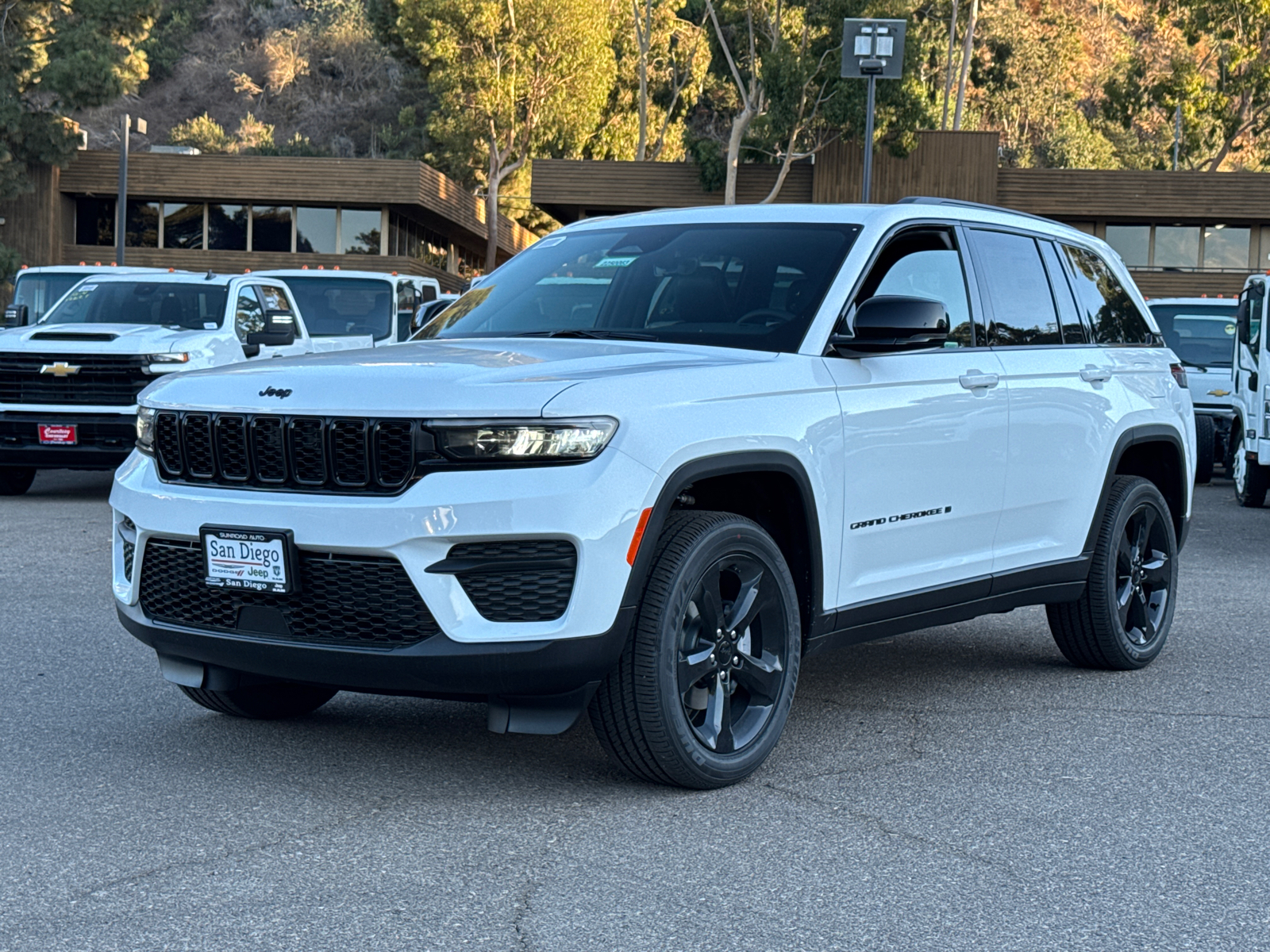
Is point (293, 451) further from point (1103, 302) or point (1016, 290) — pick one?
point (1103, 302)

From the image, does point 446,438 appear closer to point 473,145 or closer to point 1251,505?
point 1251,505

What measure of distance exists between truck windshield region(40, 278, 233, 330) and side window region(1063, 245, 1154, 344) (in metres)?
9.90

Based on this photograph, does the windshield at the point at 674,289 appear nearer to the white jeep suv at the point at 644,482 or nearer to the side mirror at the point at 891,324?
the white jeep suv at the point at 644,482

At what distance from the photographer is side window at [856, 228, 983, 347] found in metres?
5.99

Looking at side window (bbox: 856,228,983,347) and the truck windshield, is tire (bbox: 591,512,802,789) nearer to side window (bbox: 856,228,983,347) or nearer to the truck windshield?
side window (bbox: 856,228,983,347)

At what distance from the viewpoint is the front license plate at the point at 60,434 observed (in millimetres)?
13797

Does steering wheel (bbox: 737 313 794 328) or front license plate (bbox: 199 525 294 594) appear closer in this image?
front license plate (bbox: 199 525 294 594)

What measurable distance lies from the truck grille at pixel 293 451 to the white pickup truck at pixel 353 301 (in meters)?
15.2

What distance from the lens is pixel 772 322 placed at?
5.63 m

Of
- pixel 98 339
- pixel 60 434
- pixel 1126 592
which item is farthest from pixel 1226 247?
pixel 1126 592

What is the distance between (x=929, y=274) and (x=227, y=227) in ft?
155

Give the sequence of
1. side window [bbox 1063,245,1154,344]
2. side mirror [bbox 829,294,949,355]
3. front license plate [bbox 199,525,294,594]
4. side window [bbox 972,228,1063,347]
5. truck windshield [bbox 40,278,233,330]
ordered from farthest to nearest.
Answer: truck windshield [bbox 40,278,233,330]
side window [bbox 1063,245,1154,344]
side window [bbox 972,228,1063,347]
side mirror [bbox 829,294,949,355]
front license plate [bbox 199,525,294,594]

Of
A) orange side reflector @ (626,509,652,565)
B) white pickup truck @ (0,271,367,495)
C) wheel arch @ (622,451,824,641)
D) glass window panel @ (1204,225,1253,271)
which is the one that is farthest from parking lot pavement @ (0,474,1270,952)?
glass window panel @ (1204,225,1253,271)

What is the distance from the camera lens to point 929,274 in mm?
6203
